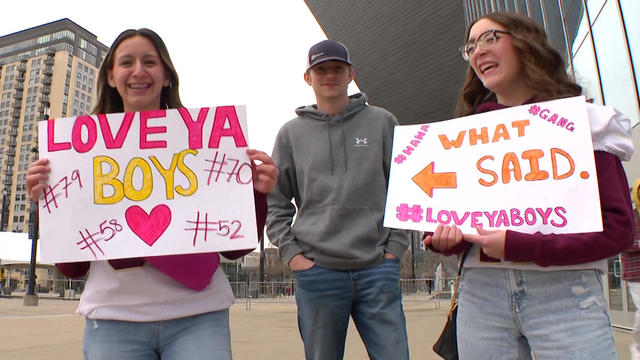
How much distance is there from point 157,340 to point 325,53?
5.32ft

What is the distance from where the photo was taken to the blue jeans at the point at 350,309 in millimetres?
2377

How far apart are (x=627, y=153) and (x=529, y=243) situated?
0.44 metres

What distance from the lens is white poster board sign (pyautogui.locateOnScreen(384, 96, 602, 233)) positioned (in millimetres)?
1595

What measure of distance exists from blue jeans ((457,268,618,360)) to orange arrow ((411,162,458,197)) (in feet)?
1.13

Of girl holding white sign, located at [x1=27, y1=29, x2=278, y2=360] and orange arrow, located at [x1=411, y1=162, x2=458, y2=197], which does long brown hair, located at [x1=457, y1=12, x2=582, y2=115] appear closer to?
orange arrow, located at [x1=411, y1=162, x2=458, y2=197]

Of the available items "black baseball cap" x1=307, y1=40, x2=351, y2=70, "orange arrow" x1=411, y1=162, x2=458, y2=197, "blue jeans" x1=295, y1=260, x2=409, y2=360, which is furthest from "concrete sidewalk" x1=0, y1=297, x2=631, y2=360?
"orange arrow" x1=411, y1=162, x2=458, y2=197

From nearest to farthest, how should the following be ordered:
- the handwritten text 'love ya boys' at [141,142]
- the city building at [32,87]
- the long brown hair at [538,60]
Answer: the long brown hair at [538,60] < the handwritten text 'love ya boys' at [141,142] < the city building at [32,87]

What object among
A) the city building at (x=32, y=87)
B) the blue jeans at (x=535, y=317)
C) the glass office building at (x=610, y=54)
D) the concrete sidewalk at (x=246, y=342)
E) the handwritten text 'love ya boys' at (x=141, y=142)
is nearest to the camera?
the blue jeans at (x=535, y=317)

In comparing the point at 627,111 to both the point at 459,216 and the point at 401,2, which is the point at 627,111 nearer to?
the point at 459,216

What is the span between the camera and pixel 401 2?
146 ft

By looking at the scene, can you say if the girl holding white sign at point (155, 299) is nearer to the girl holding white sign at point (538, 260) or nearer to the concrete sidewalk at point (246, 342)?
the girl holding white sign at point (538, 260)

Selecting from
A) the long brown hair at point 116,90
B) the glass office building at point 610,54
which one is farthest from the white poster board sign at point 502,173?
the glass office building at point 610,54

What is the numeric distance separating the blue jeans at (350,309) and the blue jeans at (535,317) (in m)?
0.68

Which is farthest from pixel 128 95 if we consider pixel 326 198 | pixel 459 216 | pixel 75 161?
pixel 459 216
